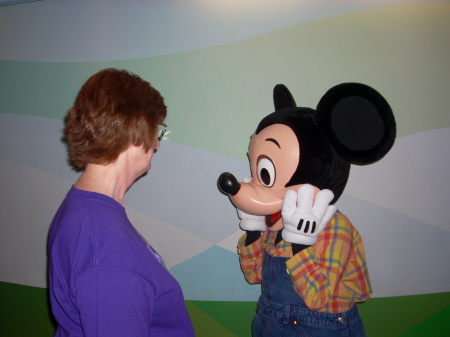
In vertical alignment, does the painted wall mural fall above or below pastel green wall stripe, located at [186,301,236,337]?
above

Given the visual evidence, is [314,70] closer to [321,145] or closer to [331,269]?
[321,145]

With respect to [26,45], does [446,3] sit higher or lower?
higher

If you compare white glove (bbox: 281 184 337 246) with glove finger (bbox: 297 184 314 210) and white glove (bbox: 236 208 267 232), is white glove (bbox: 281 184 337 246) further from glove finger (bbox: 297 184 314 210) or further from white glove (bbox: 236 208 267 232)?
white glove (bbox: 236 208 267 232)

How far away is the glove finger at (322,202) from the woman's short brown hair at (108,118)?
546 millimetres

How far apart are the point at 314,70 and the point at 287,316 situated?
0.97 m

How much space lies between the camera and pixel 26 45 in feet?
5.17

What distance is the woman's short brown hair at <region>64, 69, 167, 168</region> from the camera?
763 mm

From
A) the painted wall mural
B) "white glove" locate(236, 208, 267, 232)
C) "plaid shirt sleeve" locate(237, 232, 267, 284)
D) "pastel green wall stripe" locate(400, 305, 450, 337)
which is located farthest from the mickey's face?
"pastel green wall stripe" locate(400, 305, 450, 337)

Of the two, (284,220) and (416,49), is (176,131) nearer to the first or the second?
(284,220)

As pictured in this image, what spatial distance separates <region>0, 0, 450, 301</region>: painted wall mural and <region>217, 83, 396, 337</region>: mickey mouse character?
1.11 feet

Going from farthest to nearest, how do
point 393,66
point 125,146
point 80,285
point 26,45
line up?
1. point 26,45
2. point 393,66
3. point 125,146
4. point 80,285

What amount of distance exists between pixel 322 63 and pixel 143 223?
1.04 metres

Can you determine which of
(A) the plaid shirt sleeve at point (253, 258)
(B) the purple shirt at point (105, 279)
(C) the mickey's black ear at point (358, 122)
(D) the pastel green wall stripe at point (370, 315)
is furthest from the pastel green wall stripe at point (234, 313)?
(C) the mickey's black ear at point (358, 122)

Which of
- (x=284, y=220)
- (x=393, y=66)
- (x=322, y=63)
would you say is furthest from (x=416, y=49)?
(x=284, y=220)
